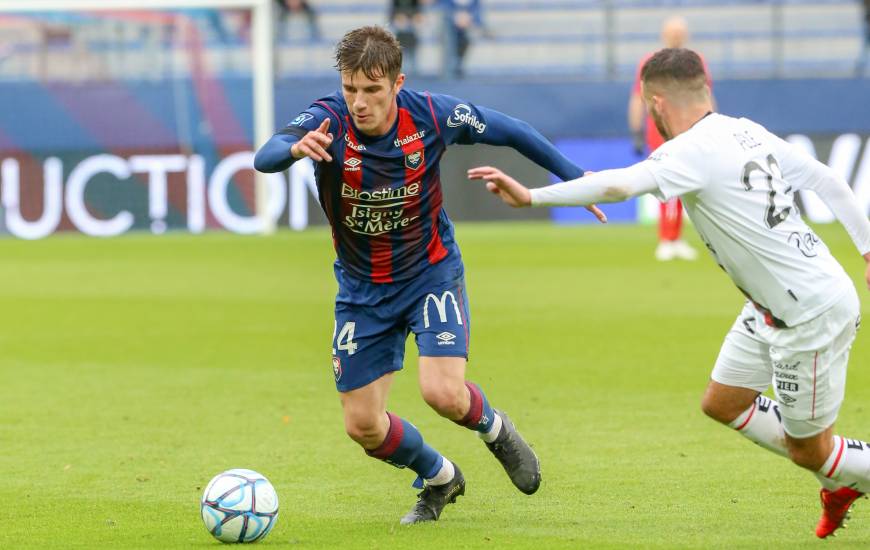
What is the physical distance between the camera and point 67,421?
8.51 m

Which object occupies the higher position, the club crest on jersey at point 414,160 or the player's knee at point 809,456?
the club crest on jersey at point 414,160

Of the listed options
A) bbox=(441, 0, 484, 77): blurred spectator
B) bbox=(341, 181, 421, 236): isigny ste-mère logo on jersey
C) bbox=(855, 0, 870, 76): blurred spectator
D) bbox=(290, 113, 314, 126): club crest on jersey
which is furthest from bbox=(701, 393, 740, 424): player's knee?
bbox=(855, 0, 870, 76): blurred spectator

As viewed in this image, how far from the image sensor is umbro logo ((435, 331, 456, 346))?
6043 millimetres

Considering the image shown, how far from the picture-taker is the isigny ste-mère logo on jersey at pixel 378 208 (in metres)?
6.06

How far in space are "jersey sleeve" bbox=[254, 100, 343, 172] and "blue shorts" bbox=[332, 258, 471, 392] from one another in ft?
2.25

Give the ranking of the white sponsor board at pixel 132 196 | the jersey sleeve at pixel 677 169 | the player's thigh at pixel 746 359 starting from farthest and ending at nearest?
1. the white sponsor board at pixel 132 196
2. the player's thigh at pixel 746 359
3. the jersey sleeve at pixel 677 169

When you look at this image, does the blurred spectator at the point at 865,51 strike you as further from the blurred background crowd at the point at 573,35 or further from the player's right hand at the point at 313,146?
the player's right hand at the point at 313,146

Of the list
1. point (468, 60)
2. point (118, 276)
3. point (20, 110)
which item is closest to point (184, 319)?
point (118, 276)

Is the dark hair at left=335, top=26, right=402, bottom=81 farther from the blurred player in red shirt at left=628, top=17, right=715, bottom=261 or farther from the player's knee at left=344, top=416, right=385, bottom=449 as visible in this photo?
the blurred player in red shirt at left=628, top=17, right=715, bottom=261

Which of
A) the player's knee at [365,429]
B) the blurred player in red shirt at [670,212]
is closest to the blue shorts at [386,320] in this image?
the player's knee at [365,429]

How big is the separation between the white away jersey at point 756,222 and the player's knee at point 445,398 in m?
1.25

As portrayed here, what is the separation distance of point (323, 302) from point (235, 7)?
411 inches

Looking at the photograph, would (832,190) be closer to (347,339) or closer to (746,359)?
(746,359)

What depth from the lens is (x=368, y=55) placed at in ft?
19.0
